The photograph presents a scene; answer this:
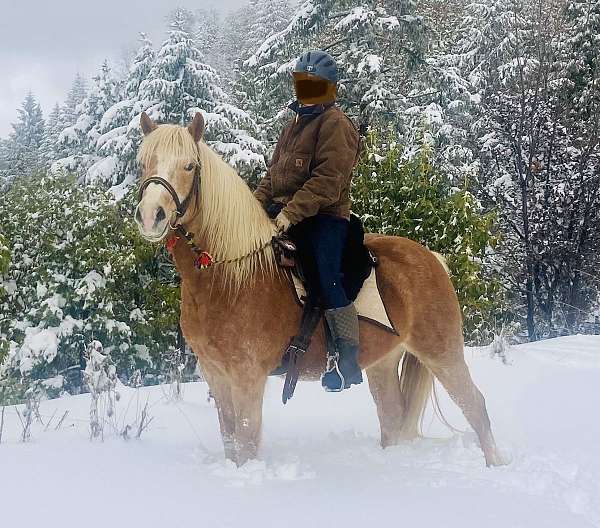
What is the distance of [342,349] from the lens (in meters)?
3.79

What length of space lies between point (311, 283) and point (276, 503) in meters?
1.40

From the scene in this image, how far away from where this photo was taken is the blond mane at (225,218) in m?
3.44

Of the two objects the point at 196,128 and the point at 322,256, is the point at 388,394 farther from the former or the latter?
the point at 196,128

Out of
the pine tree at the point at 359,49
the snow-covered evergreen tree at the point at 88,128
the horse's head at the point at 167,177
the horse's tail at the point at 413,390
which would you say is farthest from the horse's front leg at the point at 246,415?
the snow-covered evergreen tree at the point at 88,128

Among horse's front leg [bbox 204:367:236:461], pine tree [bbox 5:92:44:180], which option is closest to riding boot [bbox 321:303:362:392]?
horse's front leg [bbox 204:367:236:461]

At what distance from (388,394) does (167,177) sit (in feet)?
8.20

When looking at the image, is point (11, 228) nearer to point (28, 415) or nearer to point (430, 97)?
point (430, 97)

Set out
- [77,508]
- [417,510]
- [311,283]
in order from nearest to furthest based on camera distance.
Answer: [77,508] < [417,510] < [311,283]

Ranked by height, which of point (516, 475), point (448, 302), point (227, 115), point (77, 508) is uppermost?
point (227, 115)

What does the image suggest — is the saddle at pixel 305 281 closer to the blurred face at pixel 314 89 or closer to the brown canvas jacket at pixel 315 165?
the brown canvas jacket at pixel 315 165

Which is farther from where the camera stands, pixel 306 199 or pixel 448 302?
pixel 448 302

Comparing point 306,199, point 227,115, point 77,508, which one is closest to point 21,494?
point 77,508

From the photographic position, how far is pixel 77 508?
2.47 meters

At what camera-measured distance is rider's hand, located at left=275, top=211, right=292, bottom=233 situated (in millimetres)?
3727
